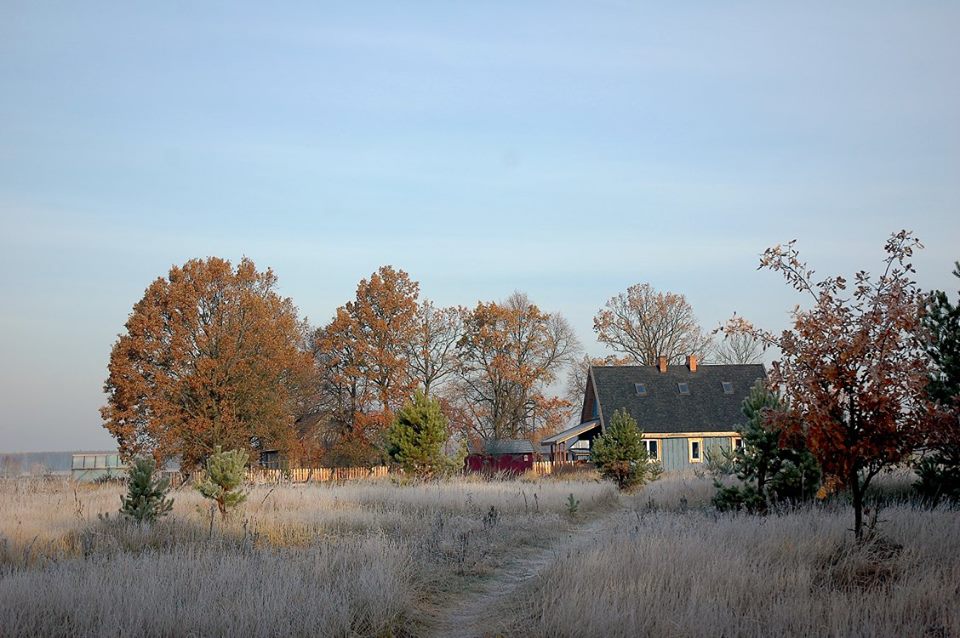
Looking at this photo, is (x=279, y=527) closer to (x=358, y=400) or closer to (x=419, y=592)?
(x=419, y=592)

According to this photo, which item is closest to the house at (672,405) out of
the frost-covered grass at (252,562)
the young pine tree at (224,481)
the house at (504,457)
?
the house at (504,457)

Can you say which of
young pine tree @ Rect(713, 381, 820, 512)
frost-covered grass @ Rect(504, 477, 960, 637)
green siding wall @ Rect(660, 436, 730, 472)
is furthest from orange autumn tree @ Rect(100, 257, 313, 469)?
frost-covered grass @ Rect(504, 477, 960, 637)

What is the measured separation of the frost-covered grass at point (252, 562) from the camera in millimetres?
7277

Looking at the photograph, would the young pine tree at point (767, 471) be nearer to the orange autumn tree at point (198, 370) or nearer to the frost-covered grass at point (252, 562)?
the frost-covered grass at point (252, 562)

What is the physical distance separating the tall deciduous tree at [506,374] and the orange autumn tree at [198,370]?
14153mm

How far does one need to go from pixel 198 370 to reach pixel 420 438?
1374cm

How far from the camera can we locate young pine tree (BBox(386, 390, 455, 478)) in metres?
25.3

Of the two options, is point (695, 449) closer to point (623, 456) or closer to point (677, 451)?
point (677, 451)

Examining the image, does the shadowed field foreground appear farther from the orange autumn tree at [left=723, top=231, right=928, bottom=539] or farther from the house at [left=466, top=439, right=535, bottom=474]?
the house at [left=466, top=439, right=535, bottom=474]

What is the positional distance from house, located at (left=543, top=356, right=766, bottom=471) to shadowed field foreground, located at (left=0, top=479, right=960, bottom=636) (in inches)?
1104

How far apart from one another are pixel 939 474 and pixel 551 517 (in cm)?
727

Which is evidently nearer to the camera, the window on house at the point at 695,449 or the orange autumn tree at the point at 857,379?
the orange autumn tree at the point at 857,379

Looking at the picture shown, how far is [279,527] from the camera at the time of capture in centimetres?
1280

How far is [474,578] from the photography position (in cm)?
1088
